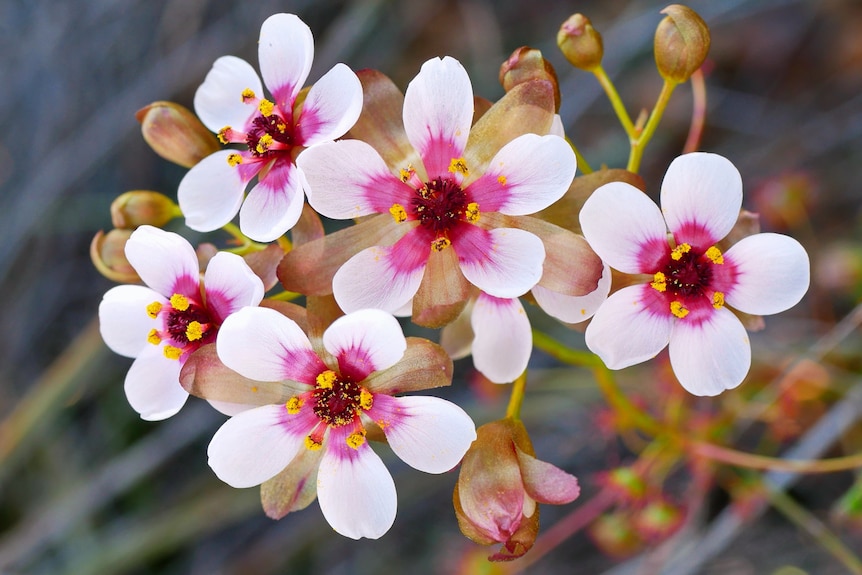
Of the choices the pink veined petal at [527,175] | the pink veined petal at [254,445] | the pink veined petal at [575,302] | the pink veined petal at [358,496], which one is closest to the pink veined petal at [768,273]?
the pink veined petal at [575,302]

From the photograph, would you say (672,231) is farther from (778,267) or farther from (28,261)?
(28,261)

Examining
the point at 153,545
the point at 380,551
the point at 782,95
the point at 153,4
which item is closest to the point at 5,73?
the point at 153,4

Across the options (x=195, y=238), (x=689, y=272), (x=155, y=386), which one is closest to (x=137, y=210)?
(x=155, y=386)

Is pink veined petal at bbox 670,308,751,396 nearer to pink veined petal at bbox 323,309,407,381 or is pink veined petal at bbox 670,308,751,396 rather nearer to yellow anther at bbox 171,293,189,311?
pink veined petal at bbox 323,309,407,381

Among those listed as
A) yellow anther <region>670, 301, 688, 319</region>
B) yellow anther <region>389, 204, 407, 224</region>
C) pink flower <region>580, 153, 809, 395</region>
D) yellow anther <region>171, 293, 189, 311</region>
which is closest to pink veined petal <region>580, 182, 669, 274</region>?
pink flower <region>580, 153, 809, 395</region>

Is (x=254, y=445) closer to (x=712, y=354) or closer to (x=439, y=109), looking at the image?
(x=439, y=109)

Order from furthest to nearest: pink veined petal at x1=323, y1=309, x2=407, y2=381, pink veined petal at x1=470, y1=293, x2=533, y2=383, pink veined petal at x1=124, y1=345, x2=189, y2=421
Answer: pink veined petal at x1=470, y1=293, x2=533, y2=383, pink veined petal at x1=124, y1=345, x2=189, y2=421, pink veined petal at x1=323, y1=309, x2=407, y2=381
